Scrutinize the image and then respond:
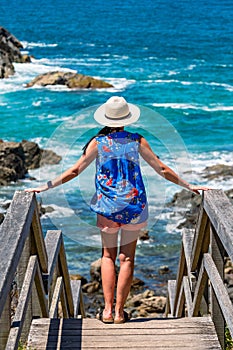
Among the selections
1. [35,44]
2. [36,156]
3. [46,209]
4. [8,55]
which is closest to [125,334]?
[46,209]

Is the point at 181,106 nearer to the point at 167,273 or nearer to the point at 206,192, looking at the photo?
the point at 167,273

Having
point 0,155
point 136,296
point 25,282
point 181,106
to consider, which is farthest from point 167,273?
point 181,106

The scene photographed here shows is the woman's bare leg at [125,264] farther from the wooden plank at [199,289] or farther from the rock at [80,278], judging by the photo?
the rock at [80,278]

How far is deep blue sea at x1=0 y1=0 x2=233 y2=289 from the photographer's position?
498 inches

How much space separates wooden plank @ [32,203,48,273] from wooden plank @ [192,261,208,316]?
0.97 meters

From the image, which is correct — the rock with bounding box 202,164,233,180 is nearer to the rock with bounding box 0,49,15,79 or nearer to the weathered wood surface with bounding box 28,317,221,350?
the weathered wood surface with bounding box 28,317,221,350

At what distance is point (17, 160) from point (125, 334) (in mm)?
19967

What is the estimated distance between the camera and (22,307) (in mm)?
3969

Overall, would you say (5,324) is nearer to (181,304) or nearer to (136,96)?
(181,304)

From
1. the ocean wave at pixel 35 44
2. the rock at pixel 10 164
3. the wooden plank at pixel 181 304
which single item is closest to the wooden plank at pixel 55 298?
the wooden plank at pixel 181 304

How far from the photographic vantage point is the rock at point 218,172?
81.0 feet

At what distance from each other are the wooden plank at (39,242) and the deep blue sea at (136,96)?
0.75 m

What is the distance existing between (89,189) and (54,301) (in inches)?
76.9

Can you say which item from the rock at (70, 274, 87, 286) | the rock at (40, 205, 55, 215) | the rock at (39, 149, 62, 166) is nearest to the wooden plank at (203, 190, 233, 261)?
the rock at (70, 274, 87, 286)
